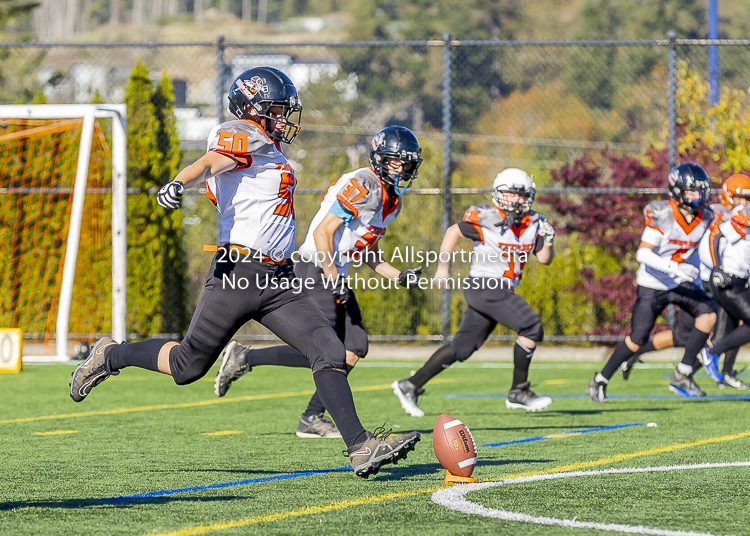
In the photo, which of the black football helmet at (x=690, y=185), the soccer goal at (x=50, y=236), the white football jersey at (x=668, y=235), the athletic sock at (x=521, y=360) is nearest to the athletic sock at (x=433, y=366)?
the athletic sock at (x=521, y=360)

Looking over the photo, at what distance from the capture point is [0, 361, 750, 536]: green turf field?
175 inches

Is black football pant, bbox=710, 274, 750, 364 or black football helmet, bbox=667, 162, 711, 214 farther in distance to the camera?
black football pant, bbox=710, 274, 750, 364

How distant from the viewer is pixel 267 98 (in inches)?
226

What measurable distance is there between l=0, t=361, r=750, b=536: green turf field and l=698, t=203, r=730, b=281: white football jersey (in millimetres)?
1222

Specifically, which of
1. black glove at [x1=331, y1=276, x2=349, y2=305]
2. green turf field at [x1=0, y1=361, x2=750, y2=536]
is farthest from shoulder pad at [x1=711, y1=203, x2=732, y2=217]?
black glove at [x1=331, y1=276, x2=349, y2=305]

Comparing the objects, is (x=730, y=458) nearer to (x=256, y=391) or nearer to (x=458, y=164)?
(x=256, y=391)

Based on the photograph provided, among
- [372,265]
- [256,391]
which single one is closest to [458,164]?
[256,391]

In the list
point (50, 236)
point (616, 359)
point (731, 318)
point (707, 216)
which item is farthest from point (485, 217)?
point (50, 236)

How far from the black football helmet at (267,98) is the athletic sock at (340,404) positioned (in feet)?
4.21

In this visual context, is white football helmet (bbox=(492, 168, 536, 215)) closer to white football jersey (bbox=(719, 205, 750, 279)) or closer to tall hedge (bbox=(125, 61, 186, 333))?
white football jersey (bbox=(719, 205, 750, 279))

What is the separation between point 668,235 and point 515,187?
1.66 m

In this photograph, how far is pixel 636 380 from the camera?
1178 cm

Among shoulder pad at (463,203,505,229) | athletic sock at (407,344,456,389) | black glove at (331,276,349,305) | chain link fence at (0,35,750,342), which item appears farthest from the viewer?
chain link fence at (0,35,750,342)

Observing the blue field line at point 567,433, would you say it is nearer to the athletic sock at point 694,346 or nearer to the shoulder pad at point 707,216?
the athletic sock at point 694,346
